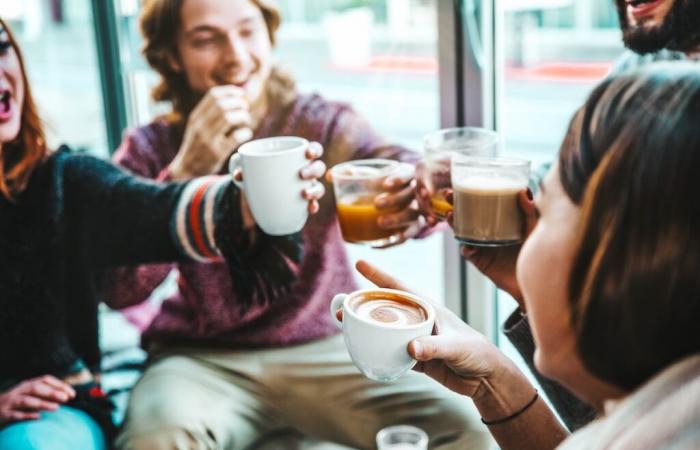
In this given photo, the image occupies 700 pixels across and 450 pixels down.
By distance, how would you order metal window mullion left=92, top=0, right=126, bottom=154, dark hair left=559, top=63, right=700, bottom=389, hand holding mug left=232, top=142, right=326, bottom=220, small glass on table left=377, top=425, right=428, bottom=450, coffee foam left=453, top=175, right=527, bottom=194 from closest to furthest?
dark hair left=559, top=63, right=700, bottom=389, small glass on table left=377, top=425, right=428, bottom=450, coffee foam left=453, top=175, right=527, bottom=194, hand holding mug left=232, top=142, right=326, bottom=220, metal window mullion left=92, top=0, right=126, bottom=154

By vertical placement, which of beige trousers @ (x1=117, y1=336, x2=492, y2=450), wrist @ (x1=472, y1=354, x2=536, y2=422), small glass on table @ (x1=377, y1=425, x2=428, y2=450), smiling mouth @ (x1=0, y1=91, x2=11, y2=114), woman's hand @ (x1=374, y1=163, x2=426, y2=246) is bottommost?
beige trousers @ (x1=117, y1=336, x2=492, y2=450)

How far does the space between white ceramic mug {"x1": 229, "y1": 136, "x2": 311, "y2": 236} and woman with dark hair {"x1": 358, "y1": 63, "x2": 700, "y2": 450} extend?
1.93ft

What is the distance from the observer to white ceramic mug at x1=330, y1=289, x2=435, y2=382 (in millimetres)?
976

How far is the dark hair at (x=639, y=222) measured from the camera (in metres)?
0.64

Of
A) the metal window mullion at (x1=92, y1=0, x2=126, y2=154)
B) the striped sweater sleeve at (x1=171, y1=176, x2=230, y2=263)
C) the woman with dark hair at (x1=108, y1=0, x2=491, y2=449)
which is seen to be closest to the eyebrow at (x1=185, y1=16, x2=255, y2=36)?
the woman with dark hair at (x1=108, y1=0, x2=491, y2=449)

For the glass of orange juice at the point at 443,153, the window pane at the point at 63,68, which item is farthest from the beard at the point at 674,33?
the window pane at the point at 63,68

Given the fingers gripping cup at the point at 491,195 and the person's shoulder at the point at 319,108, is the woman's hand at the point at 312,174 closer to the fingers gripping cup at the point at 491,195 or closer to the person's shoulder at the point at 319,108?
the fingers gripping cup at the point at 491,195

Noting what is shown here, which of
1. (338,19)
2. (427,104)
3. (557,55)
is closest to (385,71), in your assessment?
(427,104)

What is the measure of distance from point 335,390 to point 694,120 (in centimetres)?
111

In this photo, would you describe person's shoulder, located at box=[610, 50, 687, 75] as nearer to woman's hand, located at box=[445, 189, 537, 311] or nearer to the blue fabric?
woman's hand, located at box=[445, 189, 537, 311]

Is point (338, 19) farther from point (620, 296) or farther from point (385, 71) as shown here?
point (385, 71)

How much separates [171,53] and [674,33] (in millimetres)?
1136

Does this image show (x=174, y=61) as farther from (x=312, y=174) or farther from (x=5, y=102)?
(x=312, y=174)

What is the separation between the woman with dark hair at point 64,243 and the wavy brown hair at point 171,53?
0.30 metres
